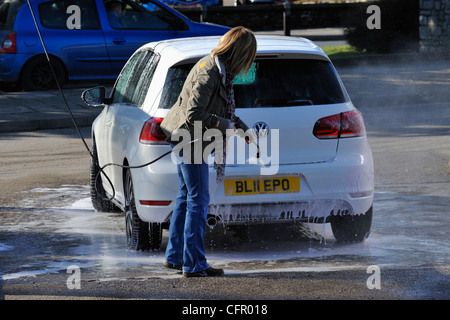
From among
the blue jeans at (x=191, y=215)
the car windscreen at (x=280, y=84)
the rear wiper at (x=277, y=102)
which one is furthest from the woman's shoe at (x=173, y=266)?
the rear wiper at (x=277, y=102)

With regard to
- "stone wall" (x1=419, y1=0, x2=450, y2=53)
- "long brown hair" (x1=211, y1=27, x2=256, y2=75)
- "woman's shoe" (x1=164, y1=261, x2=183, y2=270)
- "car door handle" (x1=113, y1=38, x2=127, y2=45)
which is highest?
"long brown hair" (x1=211, y1=27, x2=256, y2=75)

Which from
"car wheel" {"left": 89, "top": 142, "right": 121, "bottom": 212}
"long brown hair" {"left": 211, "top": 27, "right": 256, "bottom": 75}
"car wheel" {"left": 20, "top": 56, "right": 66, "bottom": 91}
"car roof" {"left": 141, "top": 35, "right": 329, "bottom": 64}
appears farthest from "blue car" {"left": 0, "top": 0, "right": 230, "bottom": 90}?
"long brown hair" {"left": 211, "top": 27, "right": 256, "bottom": 75}

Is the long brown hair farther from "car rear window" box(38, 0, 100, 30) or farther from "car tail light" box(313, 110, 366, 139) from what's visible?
"car rear window" box(38, 0, 100, 30)

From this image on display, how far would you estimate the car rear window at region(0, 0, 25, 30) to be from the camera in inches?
645

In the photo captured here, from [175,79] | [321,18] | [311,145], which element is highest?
[175,79]

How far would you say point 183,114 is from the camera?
600 cm

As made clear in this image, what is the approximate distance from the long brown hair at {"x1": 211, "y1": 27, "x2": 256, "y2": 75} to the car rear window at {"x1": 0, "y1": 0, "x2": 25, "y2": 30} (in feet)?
36.5

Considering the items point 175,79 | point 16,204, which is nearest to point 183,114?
point 175,79

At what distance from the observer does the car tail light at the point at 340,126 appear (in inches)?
265

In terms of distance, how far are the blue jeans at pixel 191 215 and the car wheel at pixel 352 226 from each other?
129 centimetres

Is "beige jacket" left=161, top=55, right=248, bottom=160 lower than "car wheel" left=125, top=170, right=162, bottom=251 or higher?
higher

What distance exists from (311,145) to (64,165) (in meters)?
5.01
